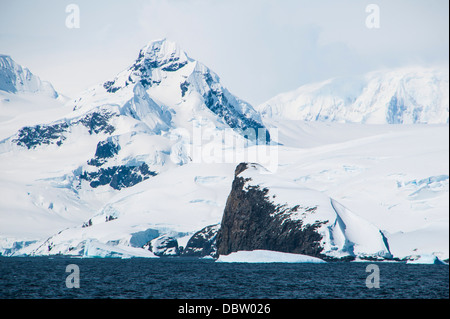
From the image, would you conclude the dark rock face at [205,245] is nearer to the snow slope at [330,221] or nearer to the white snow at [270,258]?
the snow slope at [330,221]

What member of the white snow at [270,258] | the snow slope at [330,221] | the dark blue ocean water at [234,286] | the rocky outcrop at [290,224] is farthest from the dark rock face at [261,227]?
the dark blue ocean water at [234,286]

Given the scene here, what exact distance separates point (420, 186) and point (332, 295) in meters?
137

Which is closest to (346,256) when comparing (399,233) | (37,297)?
(399,233)

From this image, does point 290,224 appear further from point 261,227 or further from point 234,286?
point 234,286

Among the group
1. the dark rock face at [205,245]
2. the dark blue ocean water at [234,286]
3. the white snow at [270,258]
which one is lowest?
the dark blue ocean water at [234,286]

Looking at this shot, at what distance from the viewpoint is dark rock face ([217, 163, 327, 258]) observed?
13800 cm

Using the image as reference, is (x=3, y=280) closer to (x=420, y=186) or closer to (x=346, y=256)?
(x=346, y=256)

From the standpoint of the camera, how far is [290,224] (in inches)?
5571

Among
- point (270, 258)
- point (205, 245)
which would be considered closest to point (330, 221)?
point (270, 258)

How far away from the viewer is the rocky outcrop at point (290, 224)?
134750 mm

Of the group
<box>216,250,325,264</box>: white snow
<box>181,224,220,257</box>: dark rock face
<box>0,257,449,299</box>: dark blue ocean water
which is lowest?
<box>0,257,449,299</box>: dark blue ocean water

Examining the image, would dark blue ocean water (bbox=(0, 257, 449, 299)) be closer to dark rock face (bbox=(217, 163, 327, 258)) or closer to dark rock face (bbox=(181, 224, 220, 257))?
dark rock face (bbox=(217, 163, 327, 258))

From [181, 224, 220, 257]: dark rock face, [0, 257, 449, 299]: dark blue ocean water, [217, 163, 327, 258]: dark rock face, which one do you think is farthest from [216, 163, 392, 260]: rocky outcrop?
[0, 257, 449, 299]: dark blue ocean water

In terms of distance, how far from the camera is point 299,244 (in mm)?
138625
